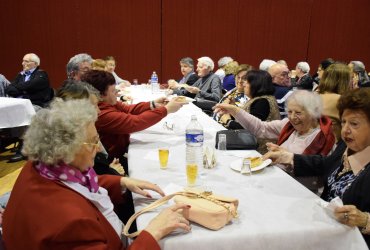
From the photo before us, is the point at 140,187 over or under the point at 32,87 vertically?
over

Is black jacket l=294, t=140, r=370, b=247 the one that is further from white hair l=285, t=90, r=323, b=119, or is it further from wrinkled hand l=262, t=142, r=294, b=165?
white hair l=285, t=90, r=323, b=119

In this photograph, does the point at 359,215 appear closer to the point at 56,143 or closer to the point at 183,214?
the point at 183,214

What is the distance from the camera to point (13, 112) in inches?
176

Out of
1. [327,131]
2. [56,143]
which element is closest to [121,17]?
[327,131]

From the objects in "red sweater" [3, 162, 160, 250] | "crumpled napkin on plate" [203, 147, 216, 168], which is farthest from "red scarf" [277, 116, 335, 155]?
"red sweater" [3, 162, 160, 250]

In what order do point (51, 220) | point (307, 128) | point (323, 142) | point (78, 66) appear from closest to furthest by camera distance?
point (51, 220) < point (323, 142) < point (307, 128) < point (78, 66)

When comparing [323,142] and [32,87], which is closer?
[323,142]

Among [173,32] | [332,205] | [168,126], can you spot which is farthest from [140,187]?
[173,32]

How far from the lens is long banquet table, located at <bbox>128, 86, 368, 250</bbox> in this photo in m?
1.34

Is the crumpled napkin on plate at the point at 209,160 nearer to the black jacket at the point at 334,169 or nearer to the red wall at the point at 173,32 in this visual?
the black jacket at the point at 334,169

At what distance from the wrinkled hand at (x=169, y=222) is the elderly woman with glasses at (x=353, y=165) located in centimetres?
62

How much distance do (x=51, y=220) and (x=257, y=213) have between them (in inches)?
32.4

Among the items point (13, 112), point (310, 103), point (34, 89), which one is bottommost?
point (13, 112)

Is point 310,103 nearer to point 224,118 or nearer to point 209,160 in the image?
point 209,160
